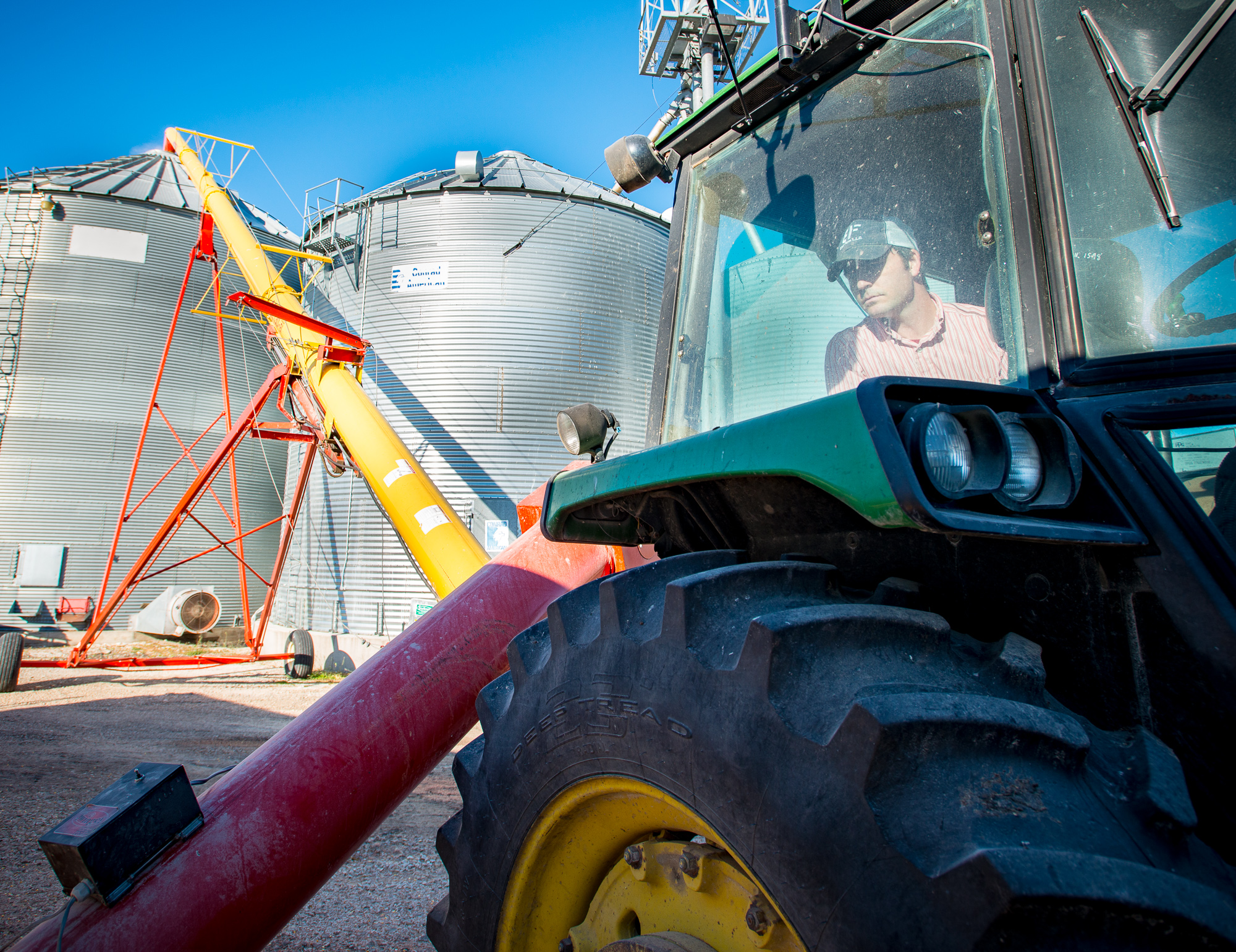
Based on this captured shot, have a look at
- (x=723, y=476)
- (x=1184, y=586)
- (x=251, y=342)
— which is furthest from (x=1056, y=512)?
(x=251, y=342)

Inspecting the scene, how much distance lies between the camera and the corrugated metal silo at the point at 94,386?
13445 millimetres

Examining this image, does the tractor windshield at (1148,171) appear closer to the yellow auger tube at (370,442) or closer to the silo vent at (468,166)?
the yellow auger tube at (370,442)

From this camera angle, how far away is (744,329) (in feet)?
6.05

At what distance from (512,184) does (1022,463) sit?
40.3ft

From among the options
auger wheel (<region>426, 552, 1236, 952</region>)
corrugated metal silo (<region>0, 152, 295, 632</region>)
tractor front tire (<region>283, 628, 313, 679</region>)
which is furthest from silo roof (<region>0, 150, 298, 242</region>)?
auger wheel (<region>426, 552, 1236, 952</region>)

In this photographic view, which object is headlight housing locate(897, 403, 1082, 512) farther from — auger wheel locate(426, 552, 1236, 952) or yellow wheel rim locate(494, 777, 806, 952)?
yellow wheel rim locate(494, 777, 806, 952)

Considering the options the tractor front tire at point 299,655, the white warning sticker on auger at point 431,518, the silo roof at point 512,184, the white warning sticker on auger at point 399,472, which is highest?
the silo roof at point 512,184

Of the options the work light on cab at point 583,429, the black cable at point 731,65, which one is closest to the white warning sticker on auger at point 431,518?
the work light on cab at point 583,429

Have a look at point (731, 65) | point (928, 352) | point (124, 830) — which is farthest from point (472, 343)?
point (928, 352)

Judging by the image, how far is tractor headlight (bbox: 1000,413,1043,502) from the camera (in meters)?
0.85

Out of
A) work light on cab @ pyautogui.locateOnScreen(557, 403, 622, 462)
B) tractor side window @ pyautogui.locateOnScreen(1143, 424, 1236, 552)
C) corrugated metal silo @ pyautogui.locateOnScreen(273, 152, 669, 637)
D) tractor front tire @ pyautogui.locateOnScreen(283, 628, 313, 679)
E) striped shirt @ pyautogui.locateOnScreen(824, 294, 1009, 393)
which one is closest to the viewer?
tractor side window @ pyautogui.locateOnScreen(1143, 424, 1236, 552)

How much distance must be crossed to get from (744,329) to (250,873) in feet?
5.86

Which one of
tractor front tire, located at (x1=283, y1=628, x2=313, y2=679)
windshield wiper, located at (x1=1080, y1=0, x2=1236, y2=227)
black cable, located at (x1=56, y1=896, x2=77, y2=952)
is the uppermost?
windshield wiper, located at (x1=1080, y1=0, x2=1236, y2=227)

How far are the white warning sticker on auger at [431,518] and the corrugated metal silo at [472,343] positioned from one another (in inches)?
215
